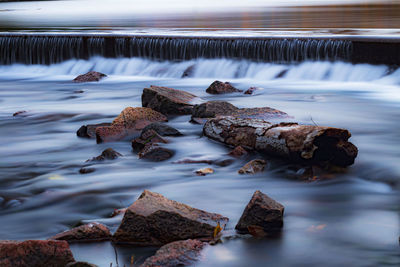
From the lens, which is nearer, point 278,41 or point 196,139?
point 196,139

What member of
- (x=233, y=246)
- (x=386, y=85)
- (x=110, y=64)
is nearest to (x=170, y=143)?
(x=233, y=246)

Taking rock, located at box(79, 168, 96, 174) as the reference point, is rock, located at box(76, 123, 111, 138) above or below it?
below

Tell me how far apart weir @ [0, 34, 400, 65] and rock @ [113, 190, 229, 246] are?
8.21 metres

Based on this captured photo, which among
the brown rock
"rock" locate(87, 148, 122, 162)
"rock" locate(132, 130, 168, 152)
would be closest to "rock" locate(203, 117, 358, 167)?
"rock" locate(132, 130, 168, 152)

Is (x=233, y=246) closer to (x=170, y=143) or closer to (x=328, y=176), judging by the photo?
(x=328, y=176)

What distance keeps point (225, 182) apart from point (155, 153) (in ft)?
3.59

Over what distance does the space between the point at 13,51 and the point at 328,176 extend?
41.7ft

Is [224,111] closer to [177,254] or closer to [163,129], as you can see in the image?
[163,129]

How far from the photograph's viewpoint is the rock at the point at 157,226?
3744 millimetres

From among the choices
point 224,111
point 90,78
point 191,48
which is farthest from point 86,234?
point 191,48

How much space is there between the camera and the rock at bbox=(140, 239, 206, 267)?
3.35 meters

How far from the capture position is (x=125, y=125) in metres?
6.95

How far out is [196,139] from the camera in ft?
22.4

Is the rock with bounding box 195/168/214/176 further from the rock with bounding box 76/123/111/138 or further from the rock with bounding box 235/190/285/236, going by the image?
the rock with bounding box 76/123/111/138
